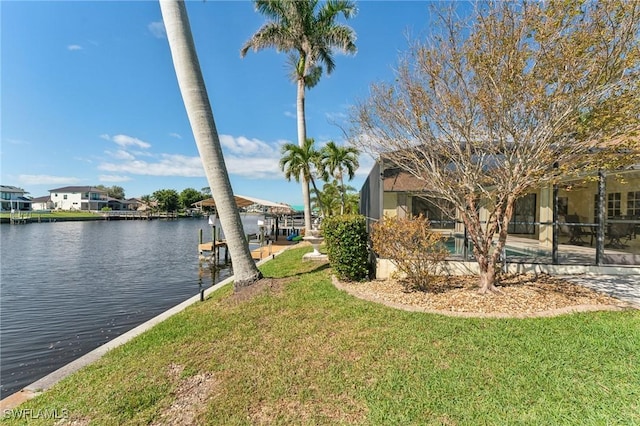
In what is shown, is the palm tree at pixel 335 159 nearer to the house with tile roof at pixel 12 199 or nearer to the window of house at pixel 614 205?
the window of house at pixel 614 205

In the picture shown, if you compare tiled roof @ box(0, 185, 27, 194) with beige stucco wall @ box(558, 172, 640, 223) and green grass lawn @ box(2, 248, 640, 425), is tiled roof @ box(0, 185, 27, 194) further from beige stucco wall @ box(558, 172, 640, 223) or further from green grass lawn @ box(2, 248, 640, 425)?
beige stucco wall @ box(558, 172, 640, 223)

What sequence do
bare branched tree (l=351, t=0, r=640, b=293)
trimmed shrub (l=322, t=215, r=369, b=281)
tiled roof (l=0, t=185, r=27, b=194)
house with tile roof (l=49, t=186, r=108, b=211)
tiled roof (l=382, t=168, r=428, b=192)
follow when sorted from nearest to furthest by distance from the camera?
bare branched tree (l=351, t=0, r=640, b=293) → trimmed shrub (l=322, t=215, r=369, b=281) → tiled roof (l=382, t=168, r=428, b=192) → tiled roof (l=0, t=185, r=27, b=194) → house with tile roof (l=49, t=186, r=108, b=211)

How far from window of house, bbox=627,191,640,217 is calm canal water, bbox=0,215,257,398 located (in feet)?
43.4

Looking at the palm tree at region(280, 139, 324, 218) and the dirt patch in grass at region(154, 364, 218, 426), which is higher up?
the palm tree at region(280, 139, 324, 218)

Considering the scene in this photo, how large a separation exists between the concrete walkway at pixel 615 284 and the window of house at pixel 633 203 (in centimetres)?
192

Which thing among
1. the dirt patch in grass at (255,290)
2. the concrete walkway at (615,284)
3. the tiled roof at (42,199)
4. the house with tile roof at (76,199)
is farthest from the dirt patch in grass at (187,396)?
the tiled roof at (42,199)

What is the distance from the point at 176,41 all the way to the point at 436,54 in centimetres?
525

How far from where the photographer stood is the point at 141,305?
9359 mm

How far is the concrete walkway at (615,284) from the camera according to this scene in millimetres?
5605

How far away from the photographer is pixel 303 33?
14023 millimetres

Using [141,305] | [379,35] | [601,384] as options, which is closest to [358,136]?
[379,35]

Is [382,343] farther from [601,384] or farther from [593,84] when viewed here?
[593,84]

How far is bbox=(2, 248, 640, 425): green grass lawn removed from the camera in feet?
9.14

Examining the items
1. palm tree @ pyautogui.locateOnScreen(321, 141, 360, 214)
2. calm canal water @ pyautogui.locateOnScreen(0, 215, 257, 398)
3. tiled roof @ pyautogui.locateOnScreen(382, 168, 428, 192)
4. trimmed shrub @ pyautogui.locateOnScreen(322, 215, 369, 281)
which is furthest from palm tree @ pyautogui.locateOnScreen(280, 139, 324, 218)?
trimmed shrub @ pyautogui.locateOnScreen(322, 215, 369, 281)
